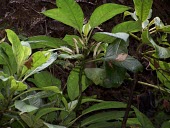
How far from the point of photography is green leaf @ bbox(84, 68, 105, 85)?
84 centimetres

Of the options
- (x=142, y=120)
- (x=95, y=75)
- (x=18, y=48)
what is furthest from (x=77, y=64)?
(x=142, y=120)

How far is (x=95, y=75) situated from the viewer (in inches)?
33.3

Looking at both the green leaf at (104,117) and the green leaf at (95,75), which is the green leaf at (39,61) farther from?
the green leaf at (104,117)

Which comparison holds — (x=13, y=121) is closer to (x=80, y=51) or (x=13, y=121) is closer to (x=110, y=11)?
(x=80, y=51)

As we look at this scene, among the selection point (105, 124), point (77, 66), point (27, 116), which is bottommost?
point (105, 124)

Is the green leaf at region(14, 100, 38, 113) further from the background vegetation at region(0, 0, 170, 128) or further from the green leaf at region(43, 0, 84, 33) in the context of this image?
the green leaf at region(43, 0, 84, 33)

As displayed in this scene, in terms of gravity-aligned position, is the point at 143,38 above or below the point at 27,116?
above

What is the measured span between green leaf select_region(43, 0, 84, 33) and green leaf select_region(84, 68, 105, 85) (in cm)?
12

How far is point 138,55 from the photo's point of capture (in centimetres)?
92

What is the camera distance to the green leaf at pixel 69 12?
835mm

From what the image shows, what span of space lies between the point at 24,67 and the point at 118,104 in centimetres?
33

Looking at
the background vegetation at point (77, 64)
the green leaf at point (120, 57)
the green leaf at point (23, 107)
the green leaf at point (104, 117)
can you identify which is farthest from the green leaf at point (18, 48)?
the green leaf at point (104, 117)

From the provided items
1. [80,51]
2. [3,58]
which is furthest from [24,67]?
[80,51]

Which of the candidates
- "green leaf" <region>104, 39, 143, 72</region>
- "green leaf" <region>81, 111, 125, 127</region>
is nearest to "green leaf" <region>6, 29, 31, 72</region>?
"green leaf" <region>104, 39, 143, 72</region>
